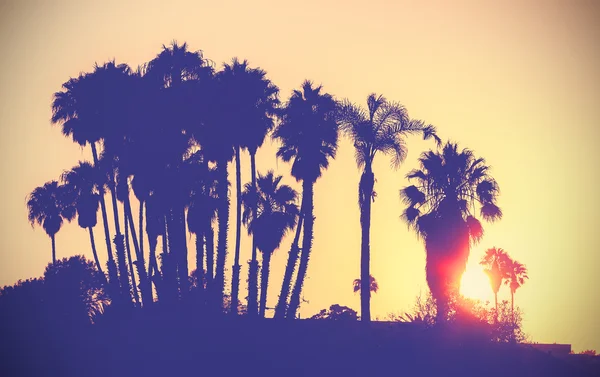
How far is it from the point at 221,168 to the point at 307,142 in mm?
6433

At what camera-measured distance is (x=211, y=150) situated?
288 ft

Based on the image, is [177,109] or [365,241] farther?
[177,109]

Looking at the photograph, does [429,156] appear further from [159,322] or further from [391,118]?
[159,322]

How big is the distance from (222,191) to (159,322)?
11.5m

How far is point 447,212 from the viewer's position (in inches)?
3169

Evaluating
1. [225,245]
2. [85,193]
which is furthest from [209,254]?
[85,193]

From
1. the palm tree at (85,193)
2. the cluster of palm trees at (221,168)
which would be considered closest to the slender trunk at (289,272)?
the cluster of palm trees at (221,168)

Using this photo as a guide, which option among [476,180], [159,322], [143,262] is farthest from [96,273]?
[476,180]

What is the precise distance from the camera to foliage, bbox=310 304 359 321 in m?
81.3

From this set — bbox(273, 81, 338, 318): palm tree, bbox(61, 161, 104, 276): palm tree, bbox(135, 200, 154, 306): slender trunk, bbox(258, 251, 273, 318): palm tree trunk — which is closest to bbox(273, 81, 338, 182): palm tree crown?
bbox(273, 81, 338, 318): palm tree

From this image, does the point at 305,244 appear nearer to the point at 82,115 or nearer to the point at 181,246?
the point at 181,246

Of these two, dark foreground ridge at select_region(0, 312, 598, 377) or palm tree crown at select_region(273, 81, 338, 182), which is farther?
palm tree crown at select_region(273, 81, 338, 182)

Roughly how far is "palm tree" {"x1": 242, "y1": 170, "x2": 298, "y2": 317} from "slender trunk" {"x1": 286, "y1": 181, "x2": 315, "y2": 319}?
290 cm

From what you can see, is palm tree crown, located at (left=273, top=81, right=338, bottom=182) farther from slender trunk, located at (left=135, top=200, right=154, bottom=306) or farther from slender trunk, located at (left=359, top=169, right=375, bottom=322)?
slender trunk, located at (left=135, top=200, right=154, bottom=306)
